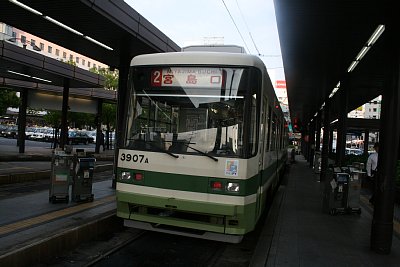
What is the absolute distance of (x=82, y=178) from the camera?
9.07 m

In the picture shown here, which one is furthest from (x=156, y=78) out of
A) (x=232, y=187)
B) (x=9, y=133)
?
(x=9, y=133)

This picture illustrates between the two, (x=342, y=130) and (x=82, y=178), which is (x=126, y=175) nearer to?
(x=82, y=178)

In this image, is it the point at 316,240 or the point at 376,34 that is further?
the point at 376,34

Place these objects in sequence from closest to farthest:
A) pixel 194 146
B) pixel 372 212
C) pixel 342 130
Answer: pixel 194 146 → pixel 372 212 → pixel 342 130

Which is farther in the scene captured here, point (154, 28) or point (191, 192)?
point (154, 28)

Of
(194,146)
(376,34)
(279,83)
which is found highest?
(279,83)

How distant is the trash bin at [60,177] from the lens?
884 centimetres

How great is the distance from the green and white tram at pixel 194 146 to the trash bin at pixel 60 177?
8.54 ft

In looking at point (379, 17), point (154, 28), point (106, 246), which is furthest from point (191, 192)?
point (154, 28)

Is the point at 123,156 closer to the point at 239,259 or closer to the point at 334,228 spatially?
the point at 239,259

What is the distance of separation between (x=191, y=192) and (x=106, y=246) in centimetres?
190

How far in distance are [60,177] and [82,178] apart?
18.1 inches

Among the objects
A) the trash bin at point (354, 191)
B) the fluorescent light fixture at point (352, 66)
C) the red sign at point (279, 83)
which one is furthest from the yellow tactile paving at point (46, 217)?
the red sign at point (279, 83)

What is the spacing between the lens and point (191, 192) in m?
6.33
